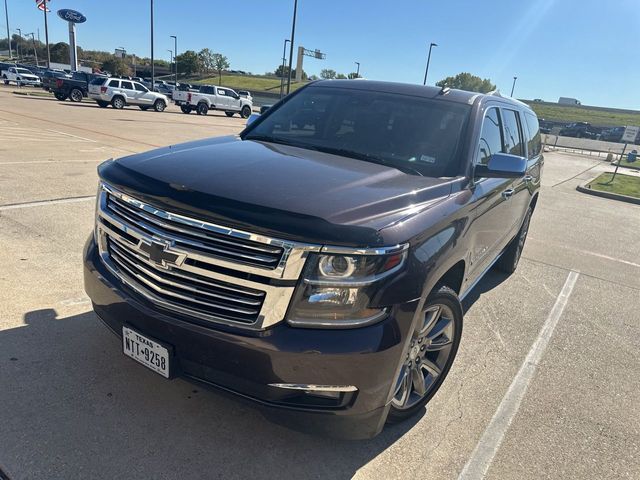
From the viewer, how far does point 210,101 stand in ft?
106

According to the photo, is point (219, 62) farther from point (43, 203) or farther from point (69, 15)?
point (43, 203)

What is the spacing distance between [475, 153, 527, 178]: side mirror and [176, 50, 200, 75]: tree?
385 feet

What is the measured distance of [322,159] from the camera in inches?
119

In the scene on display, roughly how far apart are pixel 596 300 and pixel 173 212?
490 cm

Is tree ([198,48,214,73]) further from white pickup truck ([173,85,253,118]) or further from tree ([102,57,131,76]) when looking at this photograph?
white pickup truck ([173,85,253,118])

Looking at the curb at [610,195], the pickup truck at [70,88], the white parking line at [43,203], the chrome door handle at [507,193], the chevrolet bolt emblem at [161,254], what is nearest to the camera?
the chevrolet bolt emblem at [161,254]

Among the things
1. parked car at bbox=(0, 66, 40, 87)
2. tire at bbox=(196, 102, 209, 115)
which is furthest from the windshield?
parked car at bbox=(0, 66, 40, 87)

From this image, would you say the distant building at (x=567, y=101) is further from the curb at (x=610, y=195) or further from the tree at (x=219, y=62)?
the curb at (x=610, y=195)

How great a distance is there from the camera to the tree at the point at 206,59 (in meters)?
115

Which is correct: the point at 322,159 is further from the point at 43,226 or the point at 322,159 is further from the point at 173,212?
the point at 43,226

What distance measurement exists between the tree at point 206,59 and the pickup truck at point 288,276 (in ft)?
400

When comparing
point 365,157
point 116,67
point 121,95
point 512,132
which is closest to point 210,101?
point 121,95

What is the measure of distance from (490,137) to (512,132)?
973 millimetres

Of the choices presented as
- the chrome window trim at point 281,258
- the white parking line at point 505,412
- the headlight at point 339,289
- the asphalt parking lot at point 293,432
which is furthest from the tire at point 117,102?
the headlight at point 339,289
